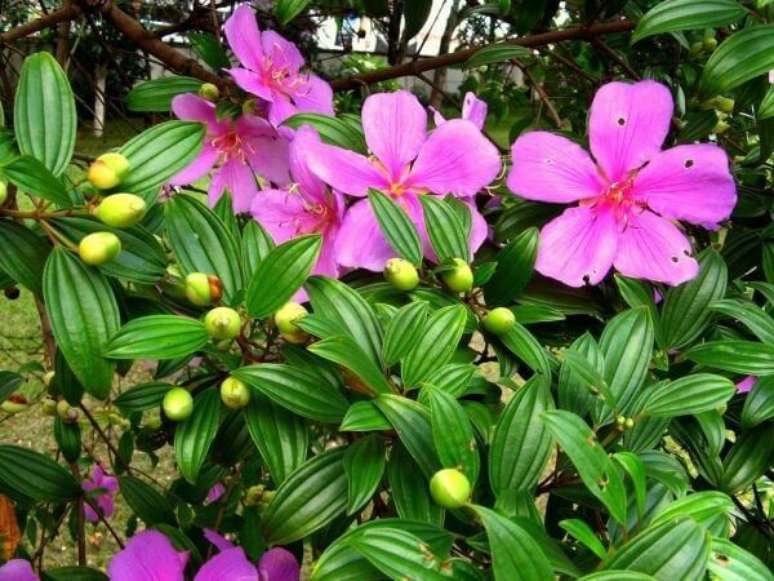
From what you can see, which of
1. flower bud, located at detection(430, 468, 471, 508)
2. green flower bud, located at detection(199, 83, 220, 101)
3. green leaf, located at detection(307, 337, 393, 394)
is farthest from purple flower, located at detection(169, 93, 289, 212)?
flower bud, located at detection(430, 468, 471, 508)

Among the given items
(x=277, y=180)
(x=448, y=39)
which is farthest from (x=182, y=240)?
(x=448, y=39)

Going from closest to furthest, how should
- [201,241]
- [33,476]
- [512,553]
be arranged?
[512,553], [201,241], [33,476]

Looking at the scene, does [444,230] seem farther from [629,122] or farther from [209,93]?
[209,93]

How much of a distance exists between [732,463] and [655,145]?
→ 32 cm

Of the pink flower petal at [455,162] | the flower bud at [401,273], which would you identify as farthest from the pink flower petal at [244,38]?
the flower bud at [401,273]

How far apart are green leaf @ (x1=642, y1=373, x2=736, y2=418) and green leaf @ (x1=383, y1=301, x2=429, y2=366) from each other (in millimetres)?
189

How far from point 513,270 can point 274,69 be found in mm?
439

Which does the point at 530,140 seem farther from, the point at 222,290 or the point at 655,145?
the point at 222,290

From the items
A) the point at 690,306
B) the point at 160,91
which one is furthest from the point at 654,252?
the point at 160,91

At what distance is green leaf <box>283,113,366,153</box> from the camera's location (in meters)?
0.84

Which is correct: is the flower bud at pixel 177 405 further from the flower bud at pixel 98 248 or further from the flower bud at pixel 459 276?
the flower bud at pixel 459 276

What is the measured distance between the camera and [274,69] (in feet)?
3.35

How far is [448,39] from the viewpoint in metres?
1.89

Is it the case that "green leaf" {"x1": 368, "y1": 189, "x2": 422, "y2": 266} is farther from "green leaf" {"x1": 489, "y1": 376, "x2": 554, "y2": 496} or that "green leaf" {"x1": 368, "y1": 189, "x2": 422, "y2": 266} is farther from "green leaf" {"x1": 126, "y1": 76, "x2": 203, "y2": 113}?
"green leaf" {"x1": 126, "y1": 76, "x2": 203, "y2": 113}
